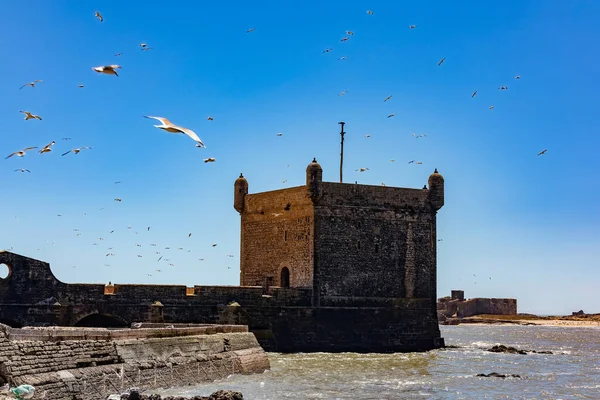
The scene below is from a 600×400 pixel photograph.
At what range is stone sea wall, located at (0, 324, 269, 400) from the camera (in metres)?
16.2

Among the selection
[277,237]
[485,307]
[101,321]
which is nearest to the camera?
[101,321]

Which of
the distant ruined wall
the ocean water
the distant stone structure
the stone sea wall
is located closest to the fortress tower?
the ocean water

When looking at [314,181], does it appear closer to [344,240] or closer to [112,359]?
[344,240]

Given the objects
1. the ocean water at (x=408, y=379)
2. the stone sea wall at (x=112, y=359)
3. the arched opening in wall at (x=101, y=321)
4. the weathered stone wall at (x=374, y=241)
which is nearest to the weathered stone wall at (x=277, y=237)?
the weathered stone wall at (x=374, y=241)

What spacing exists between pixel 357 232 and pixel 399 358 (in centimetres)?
555

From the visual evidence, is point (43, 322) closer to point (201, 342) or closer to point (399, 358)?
point (201, 342)

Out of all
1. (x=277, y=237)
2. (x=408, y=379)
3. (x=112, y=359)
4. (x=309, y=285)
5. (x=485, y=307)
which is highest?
(x=277, y=237)

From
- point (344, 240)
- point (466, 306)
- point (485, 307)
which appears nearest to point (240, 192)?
point (344, 240)

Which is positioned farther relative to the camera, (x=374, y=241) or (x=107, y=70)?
(x=374, y=241)

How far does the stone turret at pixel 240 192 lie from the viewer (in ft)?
125

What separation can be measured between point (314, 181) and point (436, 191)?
6.07 meters

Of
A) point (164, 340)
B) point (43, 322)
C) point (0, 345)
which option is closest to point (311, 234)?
point (43, 322)

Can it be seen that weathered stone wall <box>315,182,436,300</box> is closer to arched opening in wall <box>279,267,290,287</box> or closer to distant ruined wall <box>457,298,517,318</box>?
arched opening in wall <box>279,267,290,287</box>

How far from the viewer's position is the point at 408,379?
84.9ft
